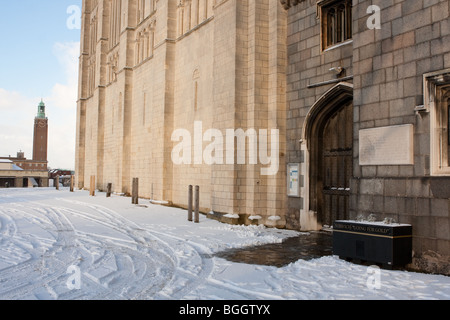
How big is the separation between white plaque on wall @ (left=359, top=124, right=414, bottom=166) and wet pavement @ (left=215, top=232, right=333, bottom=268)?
213 cm

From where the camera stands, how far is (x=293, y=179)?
11.6m

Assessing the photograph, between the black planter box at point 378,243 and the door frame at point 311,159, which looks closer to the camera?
the black planter box at point 378,243

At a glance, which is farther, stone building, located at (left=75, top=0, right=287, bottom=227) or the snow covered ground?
stone building, located at (left=75, top=0, right=287, bottom=227)

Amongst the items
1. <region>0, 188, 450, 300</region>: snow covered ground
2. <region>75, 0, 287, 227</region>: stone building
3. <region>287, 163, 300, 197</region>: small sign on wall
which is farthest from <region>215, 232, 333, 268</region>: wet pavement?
<region>75, 0, 287, 227</region>: stone building

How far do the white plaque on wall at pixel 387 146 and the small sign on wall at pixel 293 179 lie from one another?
3.75 m

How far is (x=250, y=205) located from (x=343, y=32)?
561 centimetres

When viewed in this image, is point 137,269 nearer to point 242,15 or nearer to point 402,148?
point 402,148

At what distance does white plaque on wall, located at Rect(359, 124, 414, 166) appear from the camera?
689 centimetres

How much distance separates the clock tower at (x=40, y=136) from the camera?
10464 cm

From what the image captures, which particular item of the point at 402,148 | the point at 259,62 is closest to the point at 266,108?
the point at 259,62

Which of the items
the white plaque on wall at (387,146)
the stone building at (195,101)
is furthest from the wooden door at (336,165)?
the white plaque on wall at (387,146)

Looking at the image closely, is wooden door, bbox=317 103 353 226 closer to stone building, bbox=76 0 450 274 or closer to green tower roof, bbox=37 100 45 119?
stone building, bbox=76 0 450 274

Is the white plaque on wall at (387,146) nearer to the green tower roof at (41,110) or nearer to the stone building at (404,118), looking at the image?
the stone building at (404,118)

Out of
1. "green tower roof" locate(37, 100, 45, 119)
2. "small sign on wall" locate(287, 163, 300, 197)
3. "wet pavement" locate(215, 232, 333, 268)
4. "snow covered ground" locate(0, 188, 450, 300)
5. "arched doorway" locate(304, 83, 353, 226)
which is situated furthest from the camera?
"green tower roof" locate(37, 100, 45, 119)
